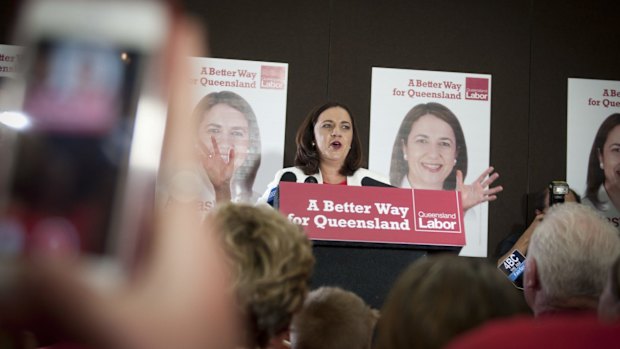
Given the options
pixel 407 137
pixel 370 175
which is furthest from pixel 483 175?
pixel 370 175

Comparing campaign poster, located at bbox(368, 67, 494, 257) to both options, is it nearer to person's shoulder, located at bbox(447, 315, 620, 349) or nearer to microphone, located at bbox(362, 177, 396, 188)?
microphone, located at bbox(362, 177, 396, 188)

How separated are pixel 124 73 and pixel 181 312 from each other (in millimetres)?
99

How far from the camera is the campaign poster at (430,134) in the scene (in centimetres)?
546

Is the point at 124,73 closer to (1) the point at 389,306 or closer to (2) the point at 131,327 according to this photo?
(2) the point at 131,327

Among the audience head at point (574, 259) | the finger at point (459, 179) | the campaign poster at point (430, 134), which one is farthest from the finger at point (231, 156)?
the audience head at point (574, 259)

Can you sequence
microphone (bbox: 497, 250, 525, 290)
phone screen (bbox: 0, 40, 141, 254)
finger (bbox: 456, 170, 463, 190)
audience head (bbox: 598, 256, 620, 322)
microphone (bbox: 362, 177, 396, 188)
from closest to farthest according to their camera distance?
phone screen (bbox: 0, 40, 141, 254)
audience head (bbox: 598, 256, 620, 322)
microphone (bbox: 362, 177, 396, 188)
microphone (bbox: 497, 250, 525, 290)
finger (bbox: 456, 170, 463, 190)

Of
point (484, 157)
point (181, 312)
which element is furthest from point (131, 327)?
point (484, 157)

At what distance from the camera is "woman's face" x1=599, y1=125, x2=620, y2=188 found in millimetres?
5531

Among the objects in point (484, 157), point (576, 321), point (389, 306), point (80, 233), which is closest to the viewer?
point (80, 233)

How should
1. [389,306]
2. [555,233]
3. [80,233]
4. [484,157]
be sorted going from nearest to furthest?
[80,233] → [389,306] → [555,233] → [484,157]

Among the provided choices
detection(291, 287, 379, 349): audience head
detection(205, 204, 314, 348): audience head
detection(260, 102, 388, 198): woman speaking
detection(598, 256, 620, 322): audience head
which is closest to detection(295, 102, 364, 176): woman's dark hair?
detection(260, 102, 388, 198): woman speaking

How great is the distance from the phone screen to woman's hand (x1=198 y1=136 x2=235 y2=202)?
4985 millimetres

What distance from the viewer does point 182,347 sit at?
0.26m

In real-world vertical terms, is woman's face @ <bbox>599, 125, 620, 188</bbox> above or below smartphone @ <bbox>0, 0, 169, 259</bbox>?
above
